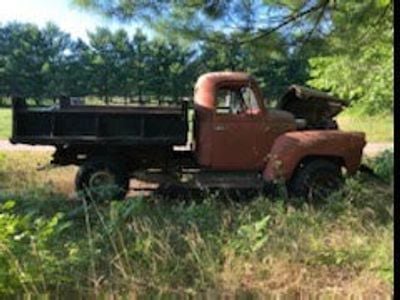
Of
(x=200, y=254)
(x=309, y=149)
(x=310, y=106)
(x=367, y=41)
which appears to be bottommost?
(x=200, y=254)

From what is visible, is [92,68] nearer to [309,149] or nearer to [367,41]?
[367,41]

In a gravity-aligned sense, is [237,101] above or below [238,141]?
above

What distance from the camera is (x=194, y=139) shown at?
11.0 m

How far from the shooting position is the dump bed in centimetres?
1066

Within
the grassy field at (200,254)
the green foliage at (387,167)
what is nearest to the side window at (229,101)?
the green foliage at (387,167)

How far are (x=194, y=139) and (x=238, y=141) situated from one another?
23.5 inches

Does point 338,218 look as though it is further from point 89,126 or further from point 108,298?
point 89,126

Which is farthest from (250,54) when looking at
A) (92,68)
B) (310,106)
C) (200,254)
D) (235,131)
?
(92,68)

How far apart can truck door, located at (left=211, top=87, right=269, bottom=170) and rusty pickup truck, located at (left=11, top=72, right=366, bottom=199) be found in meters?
0.01

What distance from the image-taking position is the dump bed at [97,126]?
35.0 ft

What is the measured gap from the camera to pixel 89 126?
35.1 ft

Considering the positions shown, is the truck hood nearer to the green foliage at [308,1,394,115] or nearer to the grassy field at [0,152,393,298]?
the green foliage at [308,1,394,115]

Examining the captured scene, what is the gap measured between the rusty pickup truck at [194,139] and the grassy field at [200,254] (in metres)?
3.09

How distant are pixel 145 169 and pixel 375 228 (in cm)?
560
